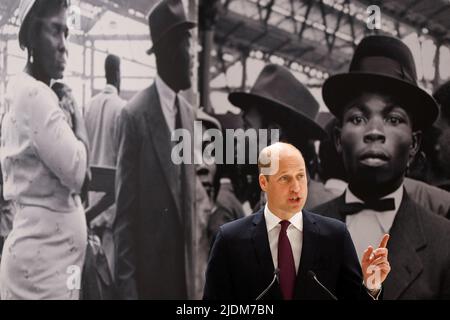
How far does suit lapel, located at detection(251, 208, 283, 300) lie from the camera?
7.21 ft

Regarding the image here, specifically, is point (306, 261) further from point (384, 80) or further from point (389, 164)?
point (384, 80)

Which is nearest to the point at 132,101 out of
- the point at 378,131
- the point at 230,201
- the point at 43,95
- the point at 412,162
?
the point at 43,95

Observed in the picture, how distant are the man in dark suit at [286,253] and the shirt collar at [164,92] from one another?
1545mm

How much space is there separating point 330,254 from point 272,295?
0.28m

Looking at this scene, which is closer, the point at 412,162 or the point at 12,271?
the point at 412,162

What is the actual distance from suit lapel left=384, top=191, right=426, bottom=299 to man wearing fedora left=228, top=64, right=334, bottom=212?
18.0 inches

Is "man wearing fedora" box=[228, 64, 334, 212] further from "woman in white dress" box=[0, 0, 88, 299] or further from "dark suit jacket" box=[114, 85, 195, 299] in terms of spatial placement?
"woman in white dress" box=[0, 0, 88, 299]

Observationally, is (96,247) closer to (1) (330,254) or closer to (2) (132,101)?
(2) (132,101)

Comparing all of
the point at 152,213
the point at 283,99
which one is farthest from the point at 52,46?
the point at 283,99

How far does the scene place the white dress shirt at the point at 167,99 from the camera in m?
3.74

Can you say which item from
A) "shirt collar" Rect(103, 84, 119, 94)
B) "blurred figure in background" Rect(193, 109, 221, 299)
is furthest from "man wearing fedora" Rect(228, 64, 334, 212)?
"shirt collar" Rect(103, 84, 119, 94)

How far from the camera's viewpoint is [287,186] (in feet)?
7.57

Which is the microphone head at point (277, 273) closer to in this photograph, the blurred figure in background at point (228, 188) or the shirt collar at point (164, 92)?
the blurred figure in background at point (228, 188)

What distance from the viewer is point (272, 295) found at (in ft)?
7.34
